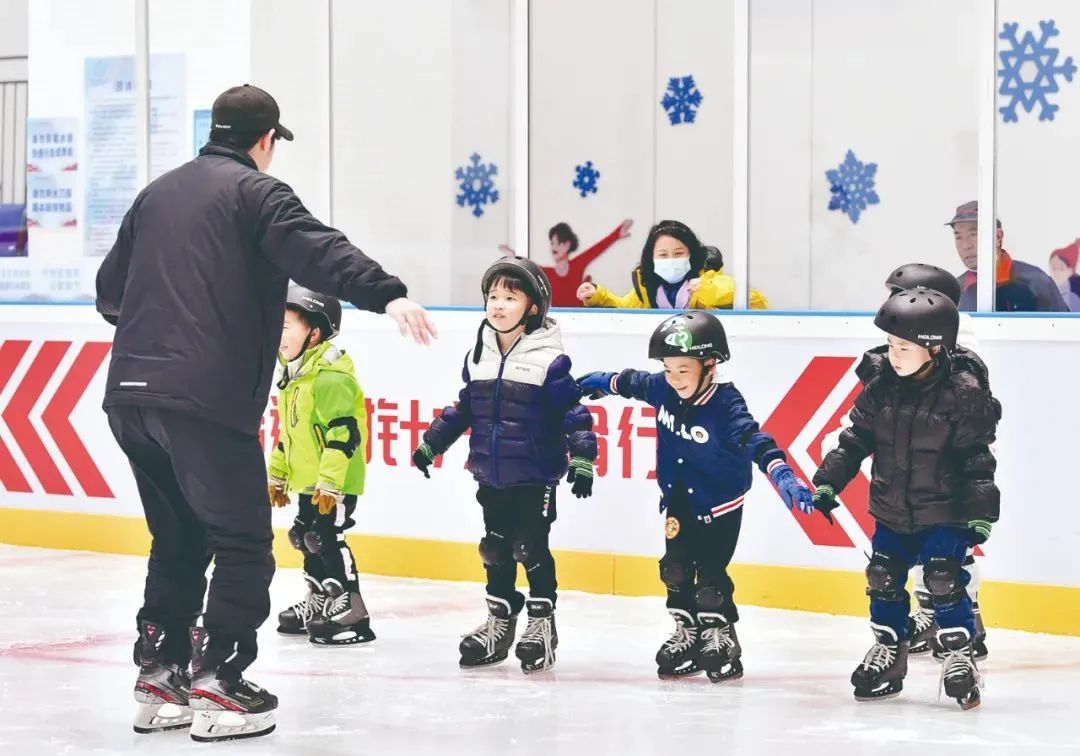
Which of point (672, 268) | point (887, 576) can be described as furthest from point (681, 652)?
point (672, 268)

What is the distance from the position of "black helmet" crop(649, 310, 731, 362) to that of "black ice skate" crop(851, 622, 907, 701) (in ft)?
3.46

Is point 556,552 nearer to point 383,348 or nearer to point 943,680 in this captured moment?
point 383,348

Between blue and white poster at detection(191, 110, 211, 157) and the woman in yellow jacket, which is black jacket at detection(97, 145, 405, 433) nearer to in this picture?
the woman in yellow jacket

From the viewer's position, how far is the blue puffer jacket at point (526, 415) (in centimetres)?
618

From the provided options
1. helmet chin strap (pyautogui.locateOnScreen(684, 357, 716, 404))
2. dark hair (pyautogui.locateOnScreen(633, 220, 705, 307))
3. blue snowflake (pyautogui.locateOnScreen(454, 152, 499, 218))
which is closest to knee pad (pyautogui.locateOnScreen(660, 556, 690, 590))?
helmet chin strap (pyautogui.locateOnScreen(684, 357, 716, 404))

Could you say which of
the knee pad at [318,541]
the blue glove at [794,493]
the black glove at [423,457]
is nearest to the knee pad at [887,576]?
the blue glove at [794,493]

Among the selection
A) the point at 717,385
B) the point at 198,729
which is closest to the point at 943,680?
the point at 717,385

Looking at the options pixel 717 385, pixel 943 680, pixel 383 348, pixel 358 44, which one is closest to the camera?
pixel 943 680

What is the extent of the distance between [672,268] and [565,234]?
4.03 feet

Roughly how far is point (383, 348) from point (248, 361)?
11.6 feet

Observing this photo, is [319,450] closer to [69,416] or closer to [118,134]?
[69,416]

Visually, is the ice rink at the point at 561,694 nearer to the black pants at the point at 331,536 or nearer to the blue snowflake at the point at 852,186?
the black pants at the point at 331,536

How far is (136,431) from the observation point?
5078 mm

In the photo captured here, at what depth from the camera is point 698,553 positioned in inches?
238
